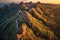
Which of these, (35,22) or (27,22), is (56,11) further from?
(27,22)

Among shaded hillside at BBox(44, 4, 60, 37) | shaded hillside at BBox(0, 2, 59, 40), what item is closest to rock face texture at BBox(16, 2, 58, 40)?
shaded hillside at BBox(0, 2, 59, 40)

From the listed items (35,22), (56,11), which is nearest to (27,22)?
(35,22)

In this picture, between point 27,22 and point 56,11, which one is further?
point 56,11

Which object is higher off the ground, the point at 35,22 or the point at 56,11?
the point at 56,11

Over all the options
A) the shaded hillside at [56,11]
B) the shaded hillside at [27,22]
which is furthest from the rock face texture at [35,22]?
the shaded hillside at [56,11]

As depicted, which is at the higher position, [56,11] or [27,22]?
[56,11]

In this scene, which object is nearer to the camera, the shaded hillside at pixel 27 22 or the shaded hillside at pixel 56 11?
the shaded hillside at pixel 27 22

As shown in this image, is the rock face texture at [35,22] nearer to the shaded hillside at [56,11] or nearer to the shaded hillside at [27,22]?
the shaded hillside at [27,22]

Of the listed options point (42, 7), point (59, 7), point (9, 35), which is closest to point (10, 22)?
point (9, 35)

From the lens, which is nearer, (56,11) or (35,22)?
(35,22)
